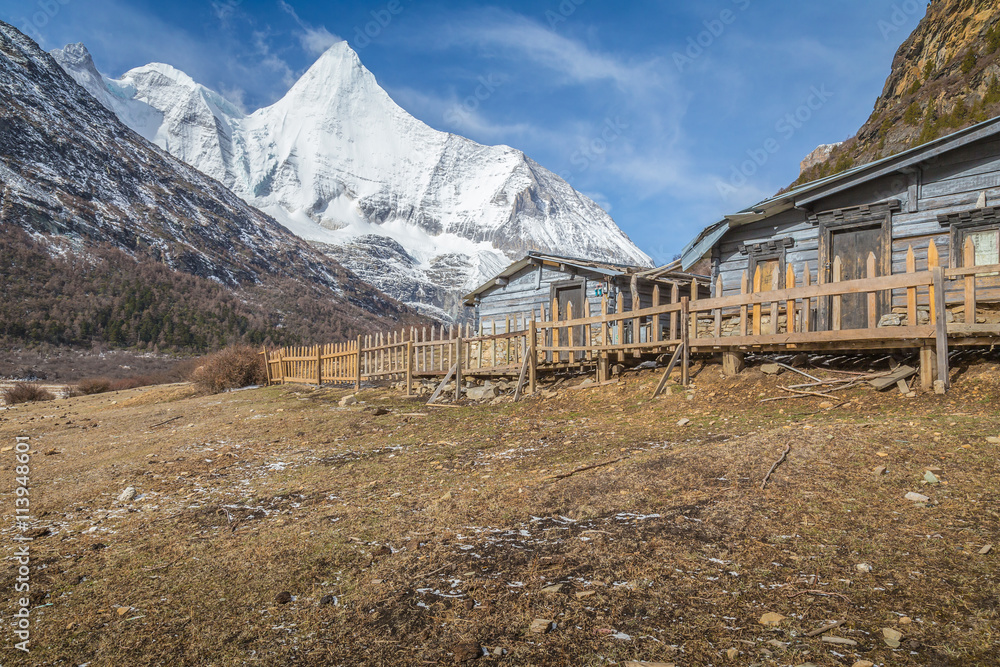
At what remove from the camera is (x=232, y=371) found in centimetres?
2297

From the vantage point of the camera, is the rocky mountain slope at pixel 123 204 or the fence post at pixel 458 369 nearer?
the fence post at pixel 458 369

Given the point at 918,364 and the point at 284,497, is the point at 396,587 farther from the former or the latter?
the point at 918,364

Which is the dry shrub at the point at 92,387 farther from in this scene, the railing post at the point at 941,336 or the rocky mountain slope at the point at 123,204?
the rocky mountain slope at the point at 123,204

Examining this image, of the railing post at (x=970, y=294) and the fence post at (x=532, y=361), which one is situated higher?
the railing post at (x=970, y=294)

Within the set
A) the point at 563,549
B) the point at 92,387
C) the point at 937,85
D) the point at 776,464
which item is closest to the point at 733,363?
the point at 776,464

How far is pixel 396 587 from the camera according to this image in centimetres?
319

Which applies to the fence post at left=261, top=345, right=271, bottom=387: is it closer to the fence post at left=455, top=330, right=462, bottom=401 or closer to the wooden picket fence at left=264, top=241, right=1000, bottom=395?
the wooden picket fence at left=264, top=241, right=1000, bottom=395

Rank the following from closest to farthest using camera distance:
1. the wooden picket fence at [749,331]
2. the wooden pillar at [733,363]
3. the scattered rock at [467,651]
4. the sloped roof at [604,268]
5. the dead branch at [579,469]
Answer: the scattered rock at [467,651]
the dead branch at [579,469]
the wooden picket fence at [749,331]
the wooden pillar at [733,363]
the sloped roof at [604,268]

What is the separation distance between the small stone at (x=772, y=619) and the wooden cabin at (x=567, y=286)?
14329 mm

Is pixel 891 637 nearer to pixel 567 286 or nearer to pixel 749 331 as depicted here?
pixel 749 331

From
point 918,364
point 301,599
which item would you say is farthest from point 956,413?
point 301,599

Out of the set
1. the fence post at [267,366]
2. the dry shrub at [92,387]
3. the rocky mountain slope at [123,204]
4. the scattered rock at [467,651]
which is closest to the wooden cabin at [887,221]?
the scattered rock at [467,651]

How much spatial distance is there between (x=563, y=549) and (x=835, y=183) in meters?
11.7

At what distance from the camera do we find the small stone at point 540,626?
8.64ft
